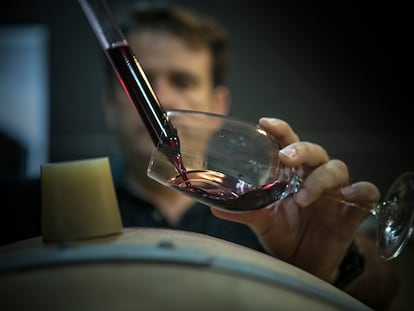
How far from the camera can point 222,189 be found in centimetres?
55

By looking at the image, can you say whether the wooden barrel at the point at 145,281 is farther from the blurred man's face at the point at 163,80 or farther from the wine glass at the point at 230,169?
the blurred man's face at the point at 163,80

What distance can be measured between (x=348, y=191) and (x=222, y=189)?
16 cm

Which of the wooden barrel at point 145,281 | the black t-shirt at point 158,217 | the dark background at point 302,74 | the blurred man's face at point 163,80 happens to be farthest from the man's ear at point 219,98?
the wooden barrel at point 145,281

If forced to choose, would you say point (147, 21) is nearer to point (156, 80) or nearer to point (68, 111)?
point (156, 80)

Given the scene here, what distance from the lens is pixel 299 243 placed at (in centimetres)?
69

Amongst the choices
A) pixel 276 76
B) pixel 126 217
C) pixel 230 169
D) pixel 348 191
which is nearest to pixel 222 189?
pixel 230 169

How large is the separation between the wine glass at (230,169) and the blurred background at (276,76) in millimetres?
1809

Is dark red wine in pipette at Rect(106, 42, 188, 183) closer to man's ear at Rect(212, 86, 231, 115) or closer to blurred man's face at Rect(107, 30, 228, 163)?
blurred man's face at Rect(107, 30, 228, 163)

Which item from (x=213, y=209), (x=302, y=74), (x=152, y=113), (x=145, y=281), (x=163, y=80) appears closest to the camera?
(x=145, y=281)

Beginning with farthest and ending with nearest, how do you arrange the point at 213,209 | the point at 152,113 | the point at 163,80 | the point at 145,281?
the point at 163,80 → the point at 213,209 → the point at 152,113 → the point at 145,281

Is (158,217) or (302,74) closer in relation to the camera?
(158,217)

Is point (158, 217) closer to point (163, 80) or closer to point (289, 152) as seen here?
point (163, 80)

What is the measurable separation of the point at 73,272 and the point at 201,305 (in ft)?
0.26

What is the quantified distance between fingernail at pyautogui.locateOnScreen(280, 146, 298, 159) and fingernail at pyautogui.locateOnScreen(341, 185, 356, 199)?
0.31 feet
